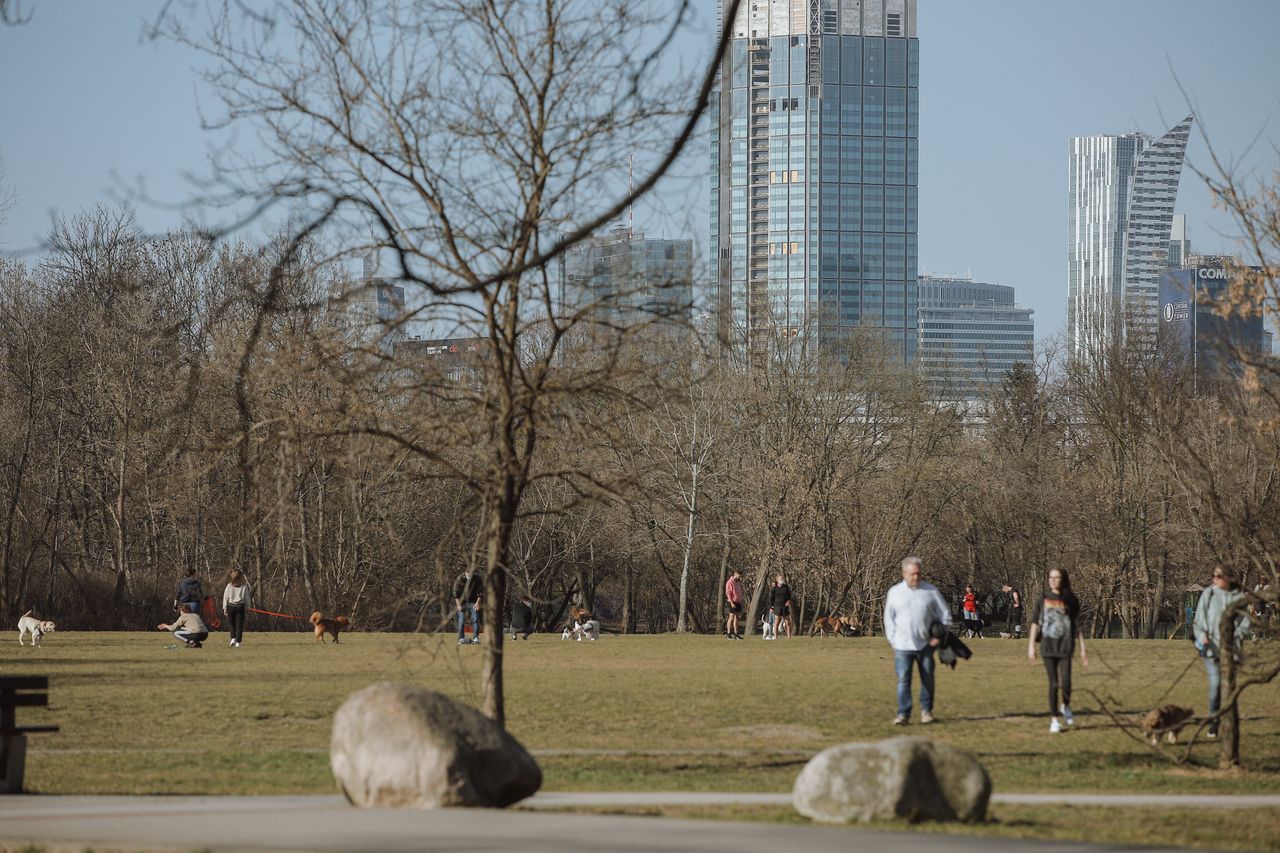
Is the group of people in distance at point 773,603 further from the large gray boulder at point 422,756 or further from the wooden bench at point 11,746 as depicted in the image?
the large gray boulder at point 422,756

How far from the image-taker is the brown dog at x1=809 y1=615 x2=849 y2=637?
166 feet

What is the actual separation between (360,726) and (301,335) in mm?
4718

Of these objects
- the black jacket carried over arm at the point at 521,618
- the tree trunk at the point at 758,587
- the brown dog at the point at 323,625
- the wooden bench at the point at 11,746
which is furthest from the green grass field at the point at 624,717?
the tree trunk at the point at 758,587

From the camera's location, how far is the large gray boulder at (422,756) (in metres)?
10.9

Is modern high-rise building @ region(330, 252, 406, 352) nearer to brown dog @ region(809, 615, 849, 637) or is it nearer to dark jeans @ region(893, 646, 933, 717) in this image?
dark jeans @ region(893, 646, 933, 717)

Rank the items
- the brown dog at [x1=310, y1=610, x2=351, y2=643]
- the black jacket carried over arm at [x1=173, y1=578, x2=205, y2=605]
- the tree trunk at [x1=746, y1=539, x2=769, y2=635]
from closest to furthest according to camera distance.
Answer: the black jacket carried over arm at [x1=173, y1=578, x2=205, y2=605]
the brown dog at [x1=310, y1=610, x2=351, y2=643]
the tree trunk at [x1=746, y1=539, x2=769, y2=635]

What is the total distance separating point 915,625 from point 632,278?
7085 millimetres

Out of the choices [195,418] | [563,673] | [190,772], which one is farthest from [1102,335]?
[190,772]

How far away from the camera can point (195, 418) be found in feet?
172

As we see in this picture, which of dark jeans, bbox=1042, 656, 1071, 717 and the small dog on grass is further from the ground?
dark jeans, bbox=1042, 656, 1071, 717

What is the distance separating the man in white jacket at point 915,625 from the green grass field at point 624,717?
0.56 metres

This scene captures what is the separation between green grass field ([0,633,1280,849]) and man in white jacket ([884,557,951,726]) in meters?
0.56

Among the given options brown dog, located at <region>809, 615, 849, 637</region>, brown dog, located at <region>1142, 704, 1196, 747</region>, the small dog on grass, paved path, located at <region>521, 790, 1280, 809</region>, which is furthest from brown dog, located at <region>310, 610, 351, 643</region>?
paved path, located at <region>521, 790, 1280, 809</region>

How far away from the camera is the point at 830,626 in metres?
51.7
